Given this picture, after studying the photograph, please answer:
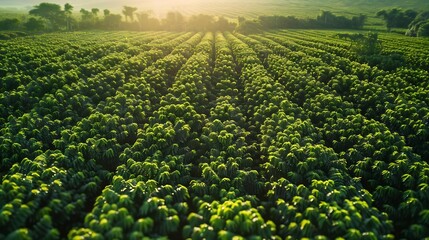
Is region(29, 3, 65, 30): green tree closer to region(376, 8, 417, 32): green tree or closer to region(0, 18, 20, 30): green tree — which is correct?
region(0, 18, 20, 30): green tree

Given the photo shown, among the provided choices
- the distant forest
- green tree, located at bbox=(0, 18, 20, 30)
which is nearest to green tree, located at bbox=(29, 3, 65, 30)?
the distant forest

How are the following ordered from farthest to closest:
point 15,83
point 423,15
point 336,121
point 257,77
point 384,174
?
point 423,15, point 257,77, point 15,83, point 336,121, point 384,174

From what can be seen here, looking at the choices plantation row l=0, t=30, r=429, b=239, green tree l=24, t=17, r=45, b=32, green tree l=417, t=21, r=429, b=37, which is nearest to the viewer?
plantation row l=0, t=30, r=429, b=239

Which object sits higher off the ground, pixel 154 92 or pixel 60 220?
pixel 154 92

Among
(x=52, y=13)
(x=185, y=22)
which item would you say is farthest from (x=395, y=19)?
(x=52, y=13)

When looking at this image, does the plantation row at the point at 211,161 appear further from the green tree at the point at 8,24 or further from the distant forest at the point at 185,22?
the distant forest at the point at 185,22

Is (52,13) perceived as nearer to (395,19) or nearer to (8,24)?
(8,24)

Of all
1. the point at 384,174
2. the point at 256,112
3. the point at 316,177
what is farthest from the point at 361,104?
the point at 316,177

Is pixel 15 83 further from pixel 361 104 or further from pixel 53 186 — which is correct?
pixel 361 104
